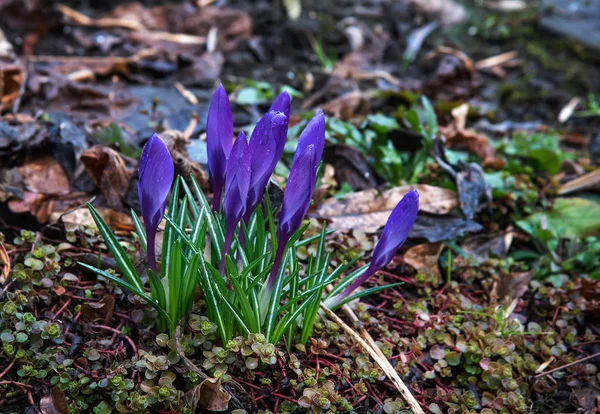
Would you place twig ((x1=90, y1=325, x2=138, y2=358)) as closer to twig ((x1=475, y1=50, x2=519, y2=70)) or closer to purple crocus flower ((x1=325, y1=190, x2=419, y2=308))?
purple crocus flower ((x1=325, y1=190, x2=419, y2=308))

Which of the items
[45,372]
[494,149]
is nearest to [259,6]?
[494,149]

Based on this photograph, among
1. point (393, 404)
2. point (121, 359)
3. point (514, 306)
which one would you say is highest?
point (121, 359)

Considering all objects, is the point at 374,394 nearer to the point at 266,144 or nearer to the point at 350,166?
the point at 266,144

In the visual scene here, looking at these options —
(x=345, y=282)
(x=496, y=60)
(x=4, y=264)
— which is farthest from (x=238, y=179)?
(x=496, y=60)

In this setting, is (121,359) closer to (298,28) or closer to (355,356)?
(355,356)

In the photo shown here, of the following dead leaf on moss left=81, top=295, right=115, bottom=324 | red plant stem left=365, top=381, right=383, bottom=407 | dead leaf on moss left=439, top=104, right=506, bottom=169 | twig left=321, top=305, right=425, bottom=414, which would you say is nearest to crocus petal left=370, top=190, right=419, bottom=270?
twig left=321, top=305, right=425, bottom=414

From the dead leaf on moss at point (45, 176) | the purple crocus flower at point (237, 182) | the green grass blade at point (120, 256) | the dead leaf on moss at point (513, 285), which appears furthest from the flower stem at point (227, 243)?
the dead leaf on moss at point (513, 285)
